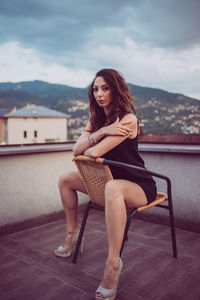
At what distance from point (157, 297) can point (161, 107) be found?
2339cm

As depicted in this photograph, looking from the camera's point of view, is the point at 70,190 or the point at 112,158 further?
the point at 70,190

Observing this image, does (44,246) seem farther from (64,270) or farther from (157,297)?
(157,297)

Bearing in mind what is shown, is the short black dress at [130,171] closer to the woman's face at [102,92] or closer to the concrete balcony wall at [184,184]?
the woman's face at [102,92]

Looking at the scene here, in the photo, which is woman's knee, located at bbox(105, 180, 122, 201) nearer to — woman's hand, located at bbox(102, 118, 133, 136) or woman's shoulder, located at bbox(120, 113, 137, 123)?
woman's hand, located at bbox(102, 118, 133, 136)

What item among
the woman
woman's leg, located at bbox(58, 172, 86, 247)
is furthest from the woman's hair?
woman's leg, located at bbox(58, 172, 86, 247)

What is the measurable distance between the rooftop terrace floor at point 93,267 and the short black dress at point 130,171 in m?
0.50

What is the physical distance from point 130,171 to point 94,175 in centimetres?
23

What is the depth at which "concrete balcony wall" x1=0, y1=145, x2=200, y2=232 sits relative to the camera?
2.71 metres

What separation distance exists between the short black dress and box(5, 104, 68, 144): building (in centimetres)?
6343

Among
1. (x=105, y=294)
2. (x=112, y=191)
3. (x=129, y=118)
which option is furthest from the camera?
(x=129, y=118)

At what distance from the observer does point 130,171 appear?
5.96ft

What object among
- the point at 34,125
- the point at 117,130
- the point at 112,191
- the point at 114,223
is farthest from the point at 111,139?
the point at 34,125

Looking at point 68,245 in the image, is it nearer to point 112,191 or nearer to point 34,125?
point 112,191

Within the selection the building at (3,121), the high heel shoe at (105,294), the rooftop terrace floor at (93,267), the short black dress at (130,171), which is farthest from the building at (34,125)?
the high heel shoe at (105,294)
